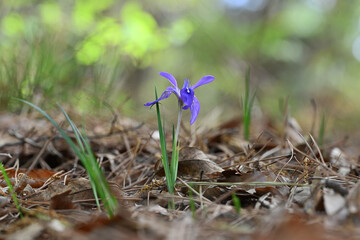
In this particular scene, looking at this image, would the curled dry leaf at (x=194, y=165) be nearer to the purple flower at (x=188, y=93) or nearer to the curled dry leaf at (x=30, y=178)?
the purple flower at (x=188, y=93)

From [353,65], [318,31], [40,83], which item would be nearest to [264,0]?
[318,31]

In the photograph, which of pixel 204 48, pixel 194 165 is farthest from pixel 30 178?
pixel 204 48

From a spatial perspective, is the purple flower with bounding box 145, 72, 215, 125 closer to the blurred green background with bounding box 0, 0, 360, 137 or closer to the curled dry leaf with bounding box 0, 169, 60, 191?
the curled dry leaf with bounding box 0, 169, 60, 191

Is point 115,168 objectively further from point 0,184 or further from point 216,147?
point 216,147

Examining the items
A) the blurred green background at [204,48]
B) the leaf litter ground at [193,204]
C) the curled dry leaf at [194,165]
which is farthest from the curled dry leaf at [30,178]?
the blurred green background at [204,48]

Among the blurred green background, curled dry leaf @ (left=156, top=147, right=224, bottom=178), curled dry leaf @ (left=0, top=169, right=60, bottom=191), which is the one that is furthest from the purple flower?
the blurred green background

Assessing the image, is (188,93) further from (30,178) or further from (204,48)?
(204,48)
